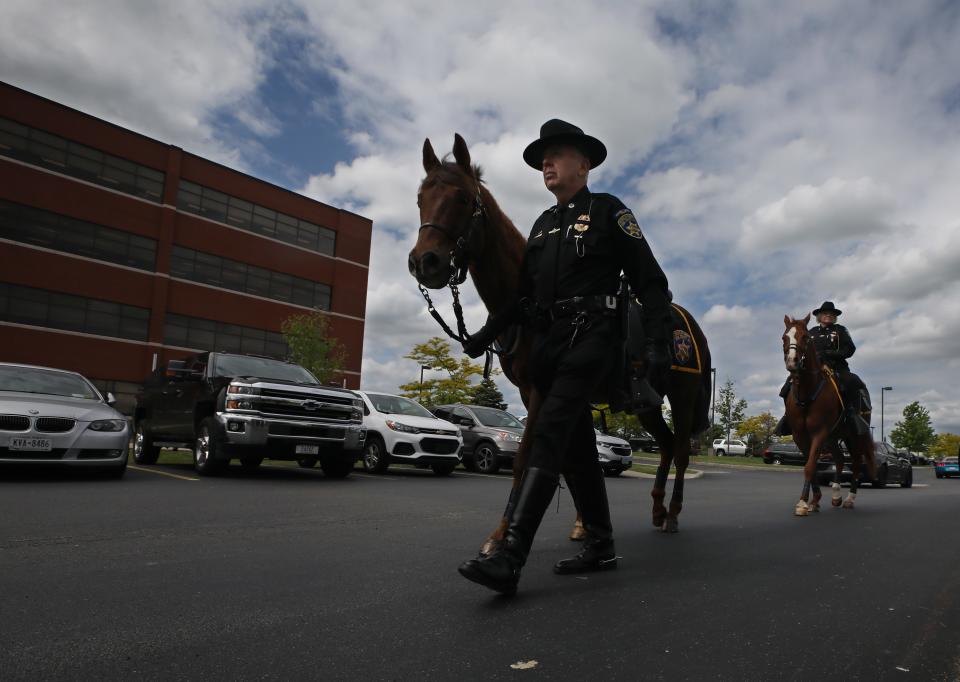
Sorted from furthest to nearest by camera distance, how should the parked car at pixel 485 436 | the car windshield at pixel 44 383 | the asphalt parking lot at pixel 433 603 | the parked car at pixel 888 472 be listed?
the parked car at pixel 888 472 → the parked car at pixel 485 436 → the car windshield at pixel 44 383 → the asphalt parking lot at pixel 433 603

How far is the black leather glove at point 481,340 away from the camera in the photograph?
4.25 metres

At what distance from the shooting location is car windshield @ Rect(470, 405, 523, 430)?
1788 cm

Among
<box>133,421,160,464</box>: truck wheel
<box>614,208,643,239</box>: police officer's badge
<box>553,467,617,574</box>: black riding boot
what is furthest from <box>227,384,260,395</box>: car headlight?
<box>614,208,643,239</box>: police officer's badge

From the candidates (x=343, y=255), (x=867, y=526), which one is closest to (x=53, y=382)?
(x=867, y=526)

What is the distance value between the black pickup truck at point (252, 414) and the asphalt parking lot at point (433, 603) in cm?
442

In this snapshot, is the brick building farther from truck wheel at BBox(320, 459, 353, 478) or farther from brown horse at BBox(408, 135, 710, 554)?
brown horse at BBox(408, 135, 710, 554)

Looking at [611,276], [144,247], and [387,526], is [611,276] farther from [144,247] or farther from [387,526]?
[144,247]

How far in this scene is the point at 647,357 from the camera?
3.97 metres

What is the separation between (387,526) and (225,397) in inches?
238

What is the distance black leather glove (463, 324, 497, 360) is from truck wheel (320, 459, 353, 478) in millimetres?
8696

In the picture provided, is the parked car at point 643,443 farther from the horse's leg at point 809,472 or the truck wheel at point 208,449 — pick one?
the horse's leg at point 809,472

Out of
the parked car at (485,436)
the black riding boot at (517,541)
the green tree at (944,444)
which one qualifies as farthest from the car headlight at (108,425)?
the green tree at (944,444)

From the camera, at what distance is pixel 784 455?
37688 millimetres

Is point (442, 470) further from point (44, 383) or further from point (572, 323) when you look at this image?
point (572, 323)
